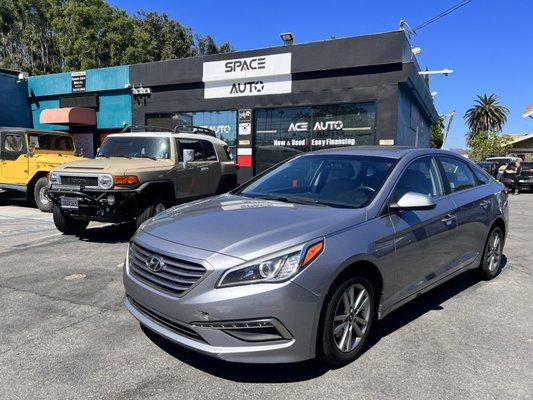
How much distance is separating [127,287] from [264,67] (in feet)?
41.3

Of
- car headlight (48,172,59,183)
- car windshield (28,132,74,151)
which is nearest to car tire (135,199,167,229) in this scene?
car headlight (48,172,59,183)

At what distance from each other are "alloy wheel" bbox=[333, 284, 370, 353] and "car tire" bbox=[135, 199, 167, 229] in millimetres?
4598

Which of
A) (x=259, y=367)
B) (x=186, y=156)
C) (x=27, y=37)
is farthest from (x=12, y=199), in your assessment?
(x=27, y=37)

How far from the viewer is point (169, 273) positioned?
10.5ft

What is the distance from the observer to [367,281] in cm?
352

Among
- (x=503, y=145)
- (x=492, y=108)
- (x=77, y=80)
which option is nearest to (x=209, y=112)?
(x=77, y=80)

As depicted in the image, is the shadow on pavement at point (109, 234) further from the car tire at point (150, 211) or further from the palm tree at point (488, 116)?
the palm tree at point (488, 116)

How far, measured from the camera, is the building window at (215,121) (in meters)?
16.2

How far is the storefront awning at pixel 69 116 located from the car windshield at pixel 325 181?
51.9 feet

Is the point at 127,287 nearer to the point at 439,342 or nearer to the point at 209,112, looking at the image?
the point at 439,342

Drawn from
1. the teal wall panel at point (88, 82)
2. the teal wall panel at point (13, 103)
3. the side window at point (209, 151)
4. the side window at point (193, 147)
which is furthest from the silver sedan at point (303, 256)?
the teal wall panel at point (13, 103)

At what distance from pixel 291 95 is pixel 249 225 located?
1198 cm

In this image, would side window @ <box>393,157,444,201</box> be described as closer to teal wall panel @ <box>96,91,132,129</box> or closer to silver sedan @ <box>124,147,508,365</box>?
silver sedan @ <box>124,147,508,365</box>

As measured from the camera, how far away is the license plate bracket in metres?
7.40
